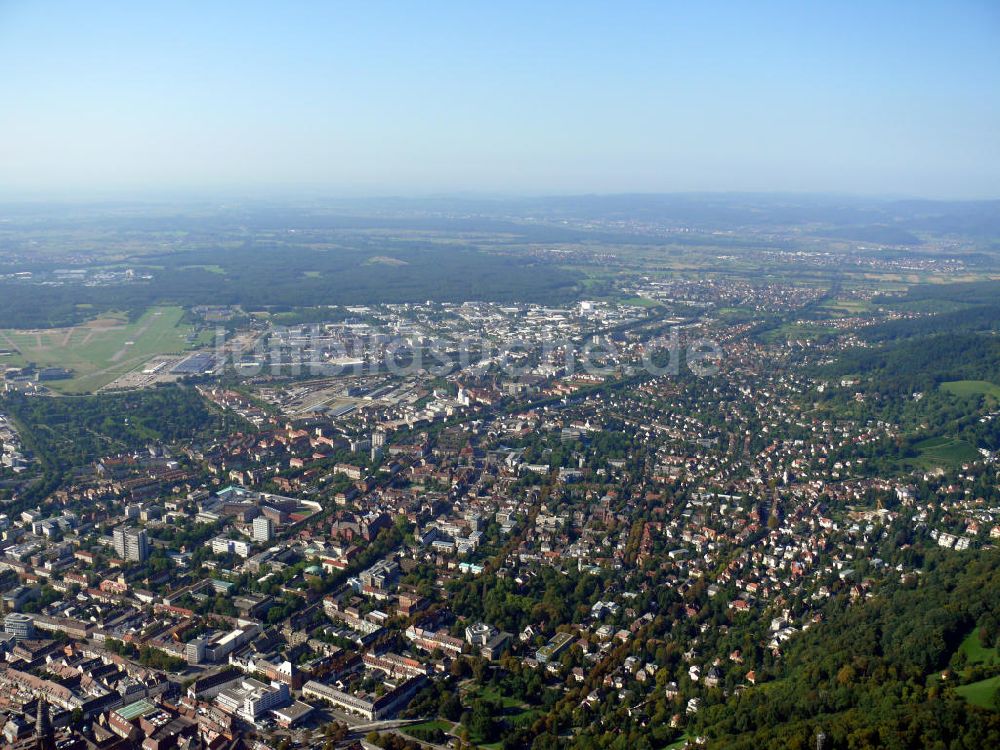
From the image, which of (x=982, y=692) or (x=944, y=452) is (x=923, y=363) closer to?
(x=944, y=452)

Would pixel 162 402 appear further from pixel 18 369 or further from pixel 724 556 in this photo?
pixel 724 556

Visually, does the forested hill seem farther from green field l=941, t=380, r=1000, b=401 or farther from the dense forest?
the dense forest

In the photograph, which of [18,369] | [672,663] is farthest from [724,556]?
[18,369]

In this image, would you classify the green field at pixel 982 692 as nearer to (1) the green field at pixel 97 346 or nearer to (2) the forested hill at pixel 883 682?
(2) the forested hill at pixel 883 682

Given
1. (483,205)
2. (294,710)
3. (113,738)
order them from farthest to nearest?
(483,205)
(294,710)
(113,738)

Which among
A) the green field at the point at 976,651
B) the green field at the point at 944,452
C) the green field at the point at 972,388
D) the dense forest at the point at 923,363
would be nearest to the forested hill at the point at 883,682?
the green field at the point at 976,651

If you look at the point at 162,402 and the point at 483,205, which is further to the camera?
the point at 483,205

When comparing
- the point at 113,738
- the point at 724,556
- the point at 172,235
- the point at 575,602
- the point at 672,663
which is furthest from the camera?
the point at 172,235
